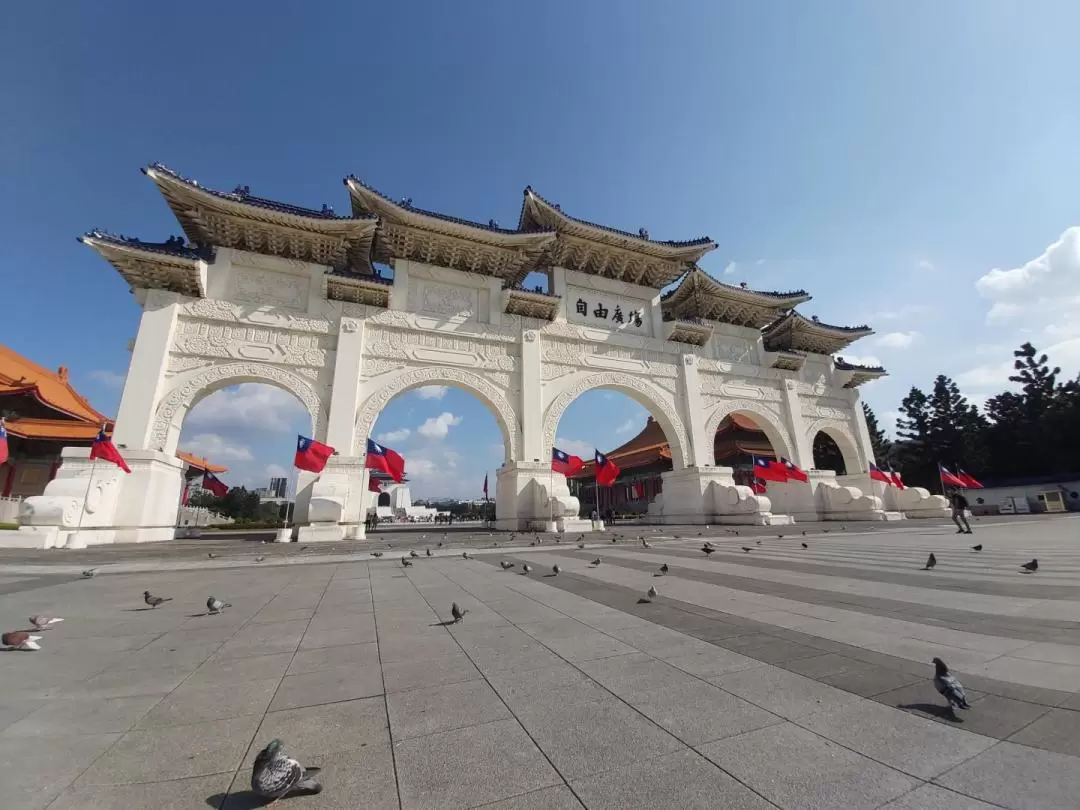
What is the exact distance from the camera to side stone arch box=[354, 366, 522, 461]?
49.7ft

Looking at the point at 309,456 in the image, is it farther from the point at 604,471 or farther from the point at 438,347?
the point at 604,471

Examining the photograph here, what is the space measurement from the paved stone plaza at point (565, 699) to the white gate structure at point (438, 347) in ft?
34.9

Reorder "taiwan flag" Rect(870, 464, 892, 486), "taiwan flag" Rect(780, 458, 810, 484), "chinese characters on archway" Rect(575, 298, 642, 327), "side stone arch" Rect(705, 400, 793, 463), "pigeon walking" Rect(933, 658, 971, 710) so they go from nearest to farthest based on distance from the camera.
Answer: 1. "pigeon walking" Rect(933, 658, 971, 710)
2. "chinese characters on archway" Rect(575, 298, 642, 327)
3. "taiwan flag" Rect(780, 458, 810, 484)
4. "side stone arch" Rect(705, 400, 793, 463)
5. "taiwan flag" Rect(870, 464, 892, 486)

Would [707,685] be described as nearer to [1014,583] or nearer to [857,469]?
[1014,583]

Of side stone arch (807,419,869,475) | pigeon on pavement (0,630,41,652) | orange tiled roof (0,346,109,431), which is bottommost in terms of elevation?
pigeon on pavement (0,630,41,652)

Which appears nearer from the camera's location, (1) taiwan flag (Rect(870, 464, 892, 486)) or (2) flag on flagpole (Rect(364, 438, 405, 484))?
(2) flag on flagpole (Rect(364, 438, 405, 484))

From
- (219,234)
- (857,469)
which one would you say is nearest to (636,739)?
(219,234)

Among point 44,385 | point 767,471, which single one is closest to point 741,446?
point 767,471

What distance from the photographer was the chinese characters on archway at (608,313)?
19.5m

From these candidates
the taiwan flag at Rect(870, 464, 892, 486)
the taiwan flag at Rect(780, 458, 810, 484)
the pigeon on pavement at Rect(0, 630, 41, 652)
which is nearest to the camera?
the pigeon on pavement at Rect(0, 630, 41, 652)

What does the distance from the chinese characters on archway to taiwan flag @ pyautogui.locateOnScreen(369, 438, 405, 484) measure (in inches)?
389

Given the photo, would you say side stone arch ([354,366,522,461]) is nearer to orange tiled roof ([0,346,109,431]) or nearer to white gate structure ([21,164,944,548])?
white gate structure ([21,164,944,548])

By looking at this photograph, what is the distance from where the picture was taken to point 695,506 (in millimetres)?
19141

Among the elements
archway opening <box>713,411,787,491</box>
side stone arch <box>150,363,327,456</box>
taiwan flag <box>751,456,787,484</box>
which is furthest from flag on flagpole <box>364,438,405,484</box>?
archway opening <box>713,411,787,491</box>
